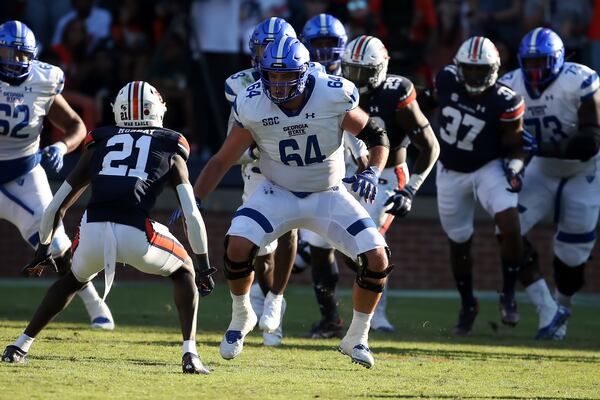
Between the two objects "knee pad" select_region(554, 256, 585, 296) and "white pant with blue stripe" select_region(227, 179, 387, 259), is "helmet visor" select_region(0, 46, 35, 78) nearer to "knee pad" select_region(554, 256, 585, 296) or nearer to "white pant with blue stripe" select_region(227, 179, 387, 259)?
"white pant with blue stripe" select_region(227, 179, 387, 259)

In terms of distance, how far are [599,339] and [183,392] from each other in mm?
4766

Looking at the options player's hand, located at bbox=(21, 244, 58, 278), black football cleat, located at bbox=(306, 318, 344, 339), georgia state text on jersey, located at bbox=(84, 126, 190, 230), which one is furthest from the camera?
black football cleat, located at bbox=(306, 318, 344, 339)

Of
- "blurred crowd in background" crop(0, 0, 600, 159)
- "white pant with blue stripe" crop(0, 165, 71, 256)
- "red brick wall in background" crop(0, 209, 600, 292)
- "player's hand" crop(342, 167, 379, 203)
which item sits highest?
"player's hand" crop(342, 167, 379, 203)

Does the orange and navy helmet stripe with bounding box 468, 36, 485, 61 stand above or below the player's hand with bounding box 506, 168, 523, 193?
above

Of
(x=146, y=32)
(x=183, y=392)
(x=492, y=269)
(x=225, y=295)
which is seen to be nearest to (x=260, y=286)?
(x=183, y=392)

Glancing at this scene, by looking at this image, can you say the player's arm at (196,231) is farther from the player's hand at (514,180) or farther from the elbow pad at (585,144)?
the elbow pad at (585,144)

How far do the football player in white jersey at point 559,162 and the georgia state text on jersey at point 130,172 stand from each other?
3757 mm

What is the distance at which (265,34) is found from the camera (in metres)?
8.94

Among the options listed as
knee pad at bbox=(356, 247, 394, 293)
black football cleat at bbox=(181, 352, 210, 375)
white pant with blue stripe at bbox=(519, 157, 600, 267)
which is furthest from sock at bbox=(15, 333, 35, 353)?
white pant with blue stripe at bbox=(519, 157, 600, 267)

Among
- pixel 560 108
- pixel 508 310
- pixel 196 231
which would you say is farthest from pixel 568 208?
pixel 196 231

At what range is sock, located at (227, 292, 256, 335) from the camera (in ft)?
25.0

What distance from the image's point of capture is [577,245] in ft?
34.4

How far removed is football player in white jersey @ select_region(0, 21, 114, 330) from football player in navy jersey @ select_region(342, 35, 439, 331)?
205 cm

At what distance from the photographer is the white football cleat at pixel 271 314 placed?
8.30 metres
